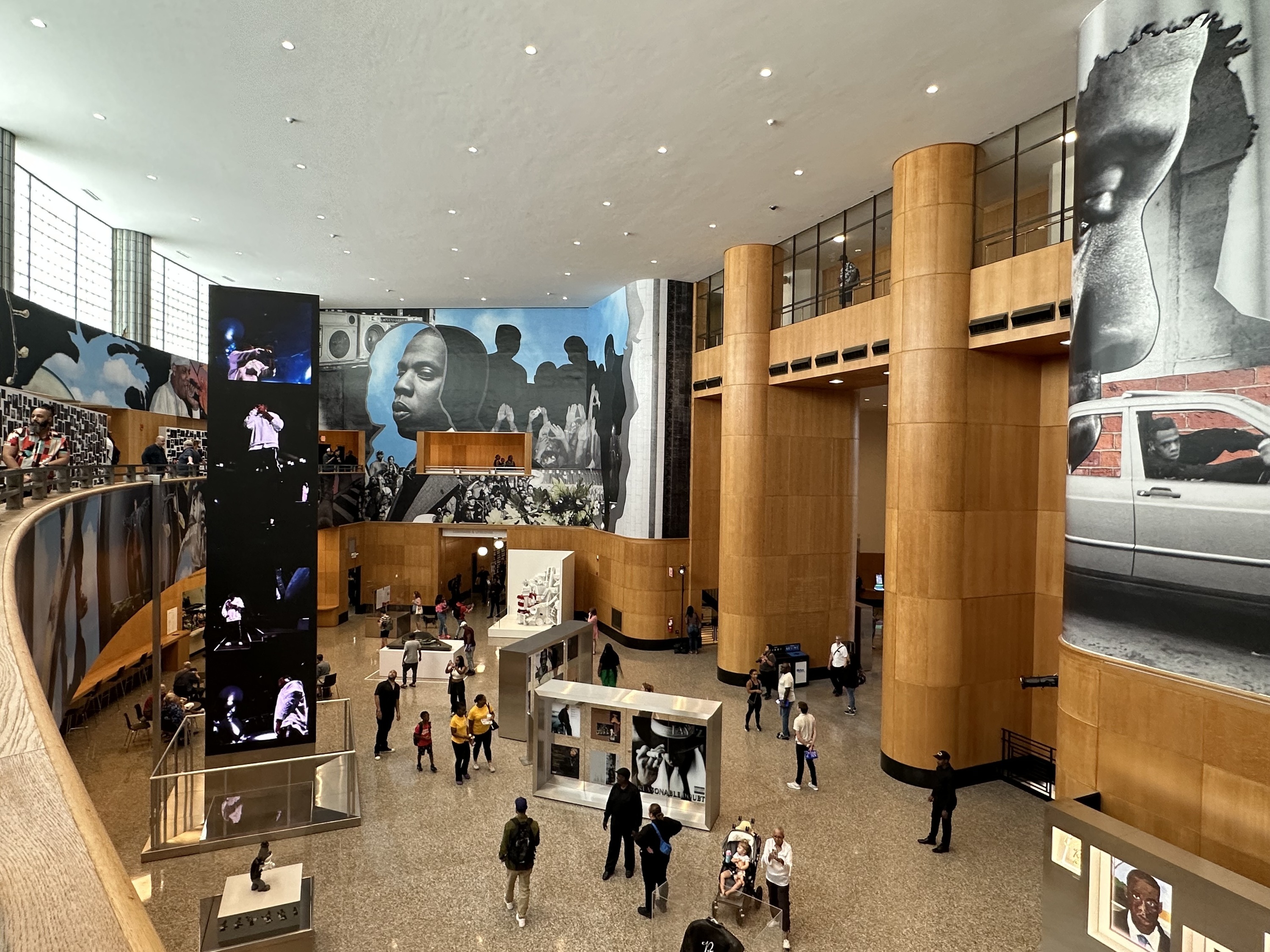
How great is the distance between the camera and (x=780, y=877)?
26.3 feet

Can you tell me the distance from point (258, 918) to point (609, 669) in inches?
364

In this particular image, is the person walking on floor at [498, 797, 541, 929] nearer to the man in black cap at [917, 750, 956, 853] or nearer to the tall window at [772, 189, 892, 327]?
the man in black cap at [917, 750, 956, 853]

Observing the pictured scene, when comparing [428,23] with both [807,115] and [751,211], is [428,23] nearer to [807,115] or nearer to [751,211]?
[807,115]

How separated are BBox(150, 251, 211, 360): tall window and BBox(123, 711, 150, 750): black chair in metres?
11.4

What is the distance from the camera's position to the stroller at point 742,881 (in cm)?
813

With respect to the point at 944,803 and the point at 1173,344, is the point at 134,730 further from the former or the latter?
the point at 1173,344

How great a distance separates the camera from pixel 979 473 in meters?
12.3

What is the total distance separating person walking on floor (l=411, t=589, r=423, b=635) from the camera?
22.1m

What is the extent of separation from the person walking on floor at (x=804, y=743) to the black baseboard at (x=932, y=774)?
162 cm

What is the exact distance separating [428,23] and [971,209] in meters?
8.91

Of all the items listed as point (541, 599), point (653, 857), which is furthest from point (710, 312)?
point (653, 857)

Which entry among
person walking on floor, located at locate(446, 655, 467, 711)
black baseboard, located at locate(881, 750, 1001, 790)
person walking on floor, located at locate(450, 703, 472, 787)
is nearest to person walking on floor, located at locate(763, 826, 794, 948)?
black baseboard, located at locate(881, 750, 1001, 790)

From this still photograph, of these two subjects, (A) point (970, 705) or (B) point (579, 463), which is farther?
(B) point (579, 463)

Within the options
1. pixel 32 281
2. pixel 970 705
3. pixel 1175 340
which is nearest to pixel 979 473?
pixel 970 705
